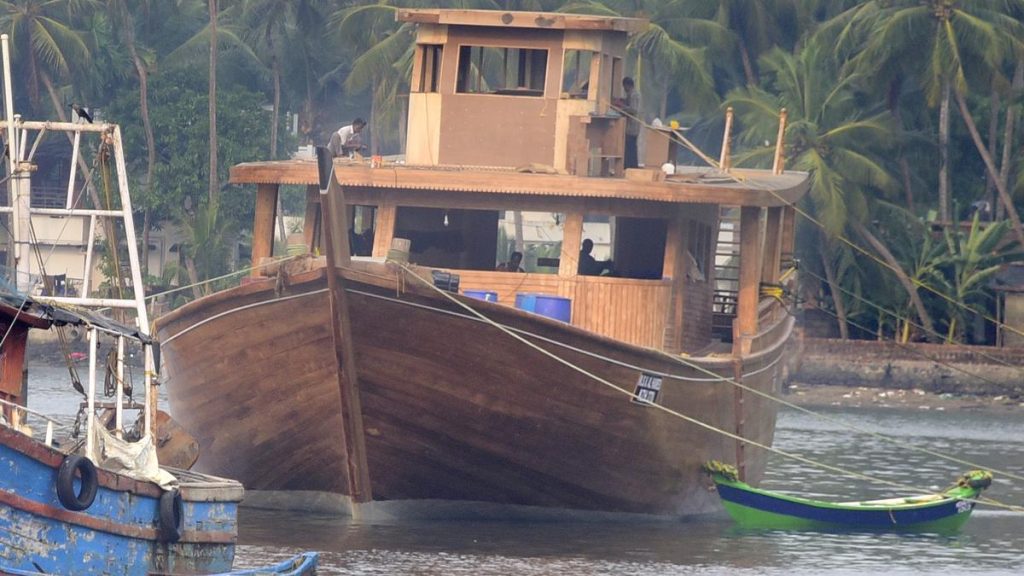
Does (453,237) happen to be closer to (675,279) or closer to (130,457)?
(675,279)

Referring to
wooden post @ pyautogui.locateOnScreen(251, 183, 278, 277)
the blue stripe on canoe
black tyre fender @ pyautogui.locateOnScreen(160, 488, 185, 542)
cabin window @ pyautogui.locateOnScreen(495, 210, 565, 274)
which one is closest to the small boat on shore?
the blue stripe on canoe

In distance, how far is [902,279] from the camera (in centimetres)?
4562

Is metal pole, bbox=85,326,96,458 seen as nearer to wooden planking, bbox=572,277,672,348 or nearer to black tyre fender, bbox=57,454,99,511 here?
black tyre fender, bbox=57,454,99,511

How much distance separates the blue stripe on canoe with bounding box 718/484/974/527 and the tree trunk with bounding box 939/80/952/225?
26124mm

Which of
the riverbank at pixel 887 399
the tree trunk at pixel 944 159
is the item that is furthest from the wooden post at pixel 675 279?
the tree trunk at pixel 944 159

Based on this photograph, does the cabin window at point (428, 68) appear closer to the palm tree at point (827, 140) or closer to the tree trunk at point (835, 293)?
the palm tree at point (827, 140)

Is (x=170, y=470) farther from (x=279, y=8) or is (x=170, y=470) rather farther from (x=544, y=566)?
(x=279, y=8)

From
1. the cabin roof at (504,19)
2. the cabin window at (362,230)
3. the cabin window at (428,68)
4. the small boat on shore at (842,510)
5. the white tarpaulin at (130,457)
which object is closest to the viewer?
the white tarpaulin at (130,457)

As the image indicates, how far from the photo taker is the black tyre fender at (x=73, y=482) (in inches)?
559

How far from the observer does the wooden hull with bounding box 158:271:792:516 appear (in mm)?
18719

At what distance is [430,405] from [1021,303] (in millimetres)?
29658

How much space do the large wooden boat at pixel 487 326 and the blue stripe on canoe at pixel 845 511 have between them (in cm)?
52

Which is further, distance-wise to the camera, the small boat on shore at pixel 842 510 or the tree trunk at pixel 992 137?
the tree trunk at pixel 992 137

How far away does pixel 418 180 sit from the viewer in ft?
67.8
